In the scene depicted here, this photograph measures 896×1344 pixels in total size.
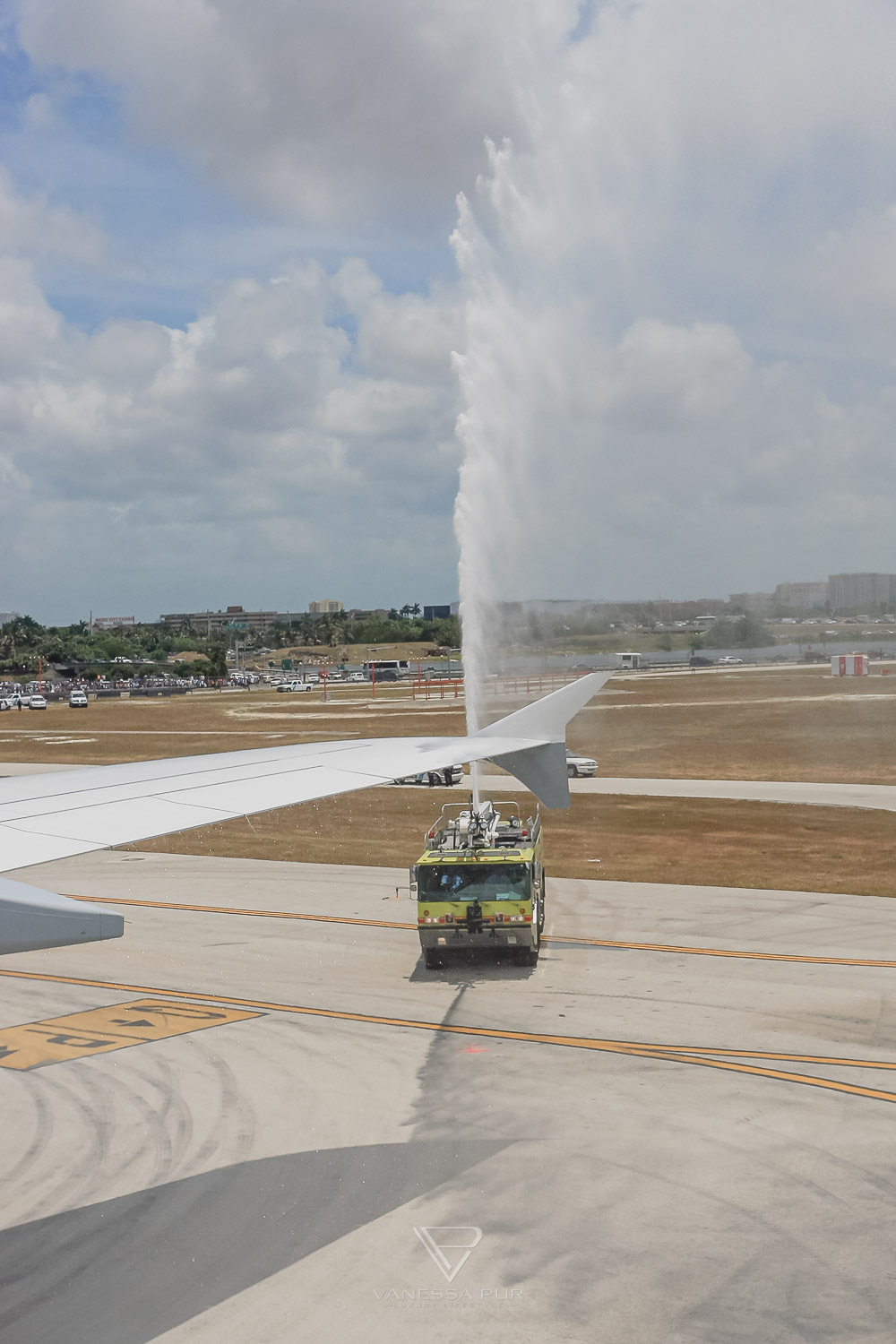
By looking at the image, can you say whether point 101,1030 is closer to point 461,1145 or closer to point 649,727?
point 461,1145

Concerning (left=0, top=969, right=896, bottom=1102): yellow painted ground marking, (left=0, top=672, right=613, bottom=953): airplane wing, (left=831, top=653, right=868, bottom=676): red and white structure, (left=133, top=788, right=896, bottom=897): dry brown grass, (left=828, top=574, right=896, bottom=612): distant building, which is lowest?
(left=133, top=788, right=896, bottom=897): dry brown grass

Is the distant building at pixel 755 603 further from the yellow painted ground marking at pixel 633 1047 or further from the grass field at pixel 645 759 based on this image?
the yellow painted ground marking at pixel 633 1047

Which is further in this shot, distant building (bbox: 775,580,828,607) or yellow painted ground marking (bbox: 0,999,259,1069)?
distant building (bbox: 775,580,828,607)

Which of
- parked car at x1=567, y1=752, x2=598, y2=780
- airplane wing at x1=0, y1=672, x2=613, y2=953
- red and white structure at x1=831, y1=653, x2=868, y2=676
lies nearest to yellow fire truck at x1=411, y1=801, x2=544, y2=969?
airplane wing at x1=0, y1=672, x2=613, y2=953

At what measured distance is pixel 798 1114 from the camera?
46.8ft

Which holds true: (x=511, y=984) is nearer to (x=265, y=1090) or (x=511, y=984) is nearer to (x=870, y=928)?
(x=265, y=1090)

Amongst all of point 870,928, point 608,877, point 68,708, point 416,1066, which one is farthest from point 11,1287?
point 68,708

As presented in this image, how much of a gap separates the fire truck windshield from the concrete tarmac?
1.71 metres

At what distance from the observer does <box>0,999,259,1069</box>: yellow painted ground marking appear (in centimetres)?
1738

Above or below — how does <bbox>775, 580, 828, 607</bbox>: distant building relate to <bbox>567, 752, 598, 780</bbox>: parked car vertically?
above

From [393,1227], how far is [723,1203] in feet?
11.5

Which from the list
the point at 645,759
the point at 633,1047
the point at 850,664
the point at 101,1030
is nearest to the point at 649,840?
the point at 633,1047

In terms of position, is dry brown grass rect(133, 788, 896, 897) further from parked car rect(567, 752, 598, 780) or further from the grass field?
parked car rect(567, 752, 598, 780)

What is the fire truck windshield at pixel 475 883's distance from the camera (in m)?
20.5
